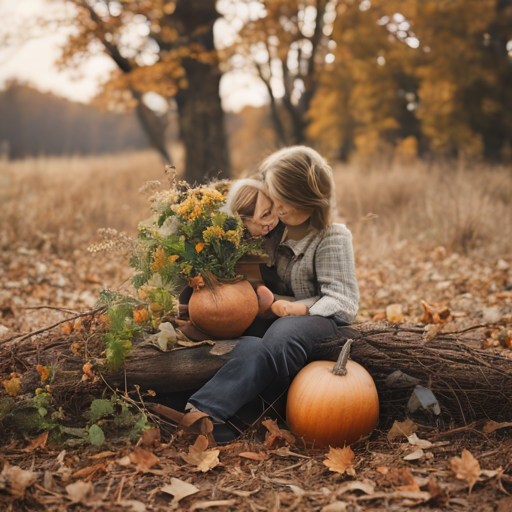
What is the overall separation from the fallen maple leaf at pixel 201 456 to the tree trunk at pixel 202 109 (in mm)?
5582

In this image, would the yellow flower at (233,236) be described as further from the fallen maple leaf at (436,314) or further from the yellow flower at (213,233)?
the fallen maple leaf at (436,314)

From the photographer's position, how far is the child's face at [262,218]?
2.50 m

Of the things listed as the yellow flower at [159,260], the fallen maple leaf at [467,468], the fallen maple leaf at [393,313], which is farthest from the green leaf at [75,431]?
the fallen maple leaf at [393,313]

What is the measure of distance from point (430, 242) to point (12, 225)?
5.05m

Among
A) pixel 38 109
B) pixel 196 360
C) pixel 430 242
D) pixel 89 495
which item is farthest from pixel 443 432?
pixel 38 109

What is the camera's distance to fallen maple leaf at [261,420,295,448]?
7.13 ft

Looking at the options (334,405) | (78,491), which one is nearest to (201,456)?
(78,491)

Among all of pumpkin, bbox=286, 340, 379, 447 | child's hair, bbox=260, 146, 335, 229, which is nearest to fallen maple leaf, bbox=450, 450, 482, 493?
pumpkin, bbox=286, 340, 379, 447

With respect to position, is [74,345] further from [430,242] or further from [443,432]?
[430,242]

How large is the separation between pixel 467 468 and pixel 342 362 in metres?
0.68

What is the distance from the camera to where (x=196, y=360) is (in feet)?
7.44

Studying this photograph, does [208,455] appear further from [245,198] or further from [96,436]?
[245,198]

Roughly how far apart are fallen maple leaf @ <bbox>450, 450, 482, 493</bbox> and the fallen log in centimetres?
44

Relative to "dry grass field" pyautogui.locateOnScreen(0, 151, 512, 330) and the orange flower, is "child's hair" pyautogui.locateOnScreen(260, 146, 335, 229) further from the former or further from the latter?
"dry grass field" pyautogui.locateOnScreen(0, 151, 512, 330)
